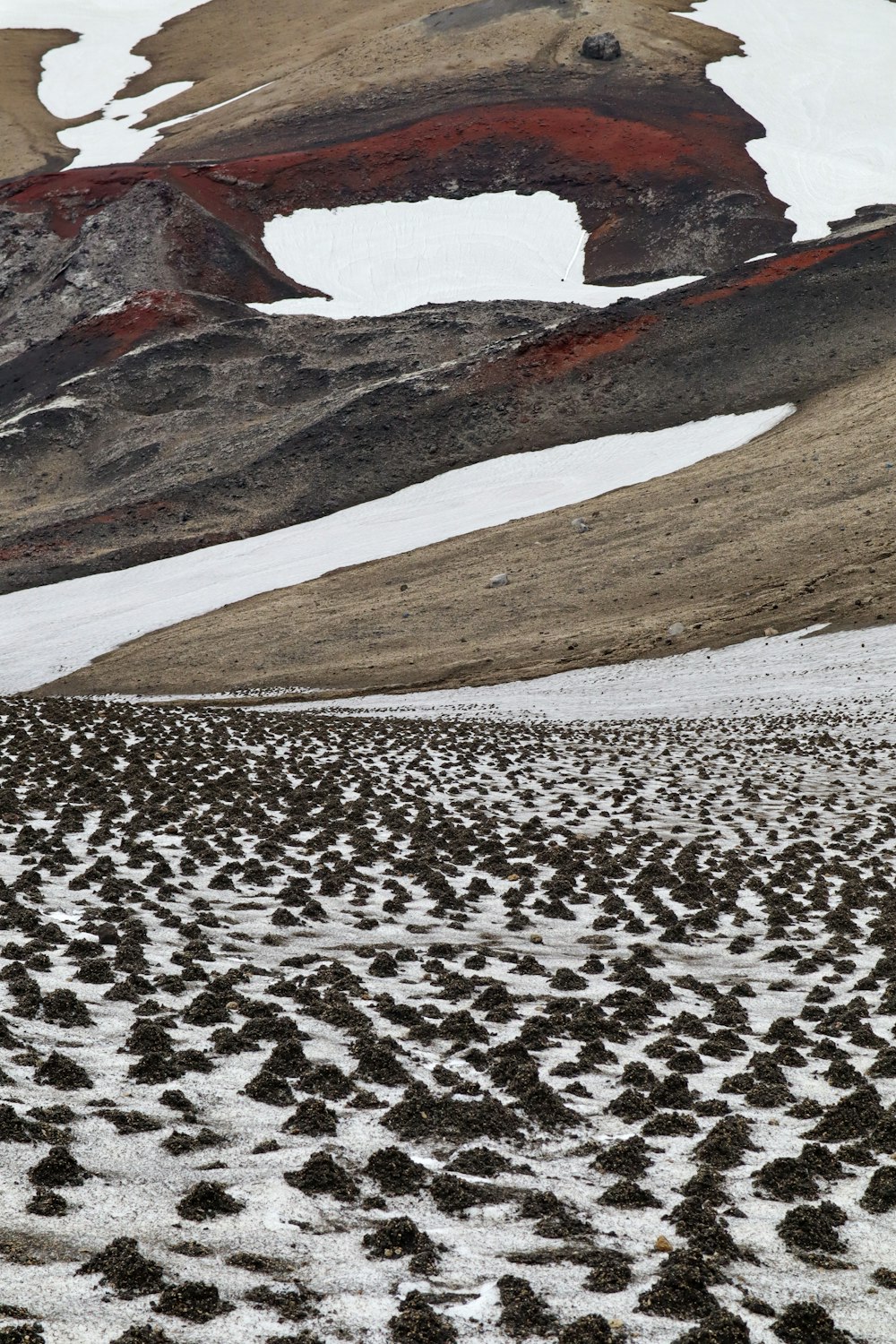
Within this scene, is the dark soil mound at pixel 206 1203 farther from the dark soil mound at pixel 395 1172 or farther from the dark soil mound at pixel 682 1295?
the dark soil mound at pixel 682 1295

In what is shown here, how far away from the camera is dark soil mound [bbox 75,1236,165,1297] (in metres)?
4.89

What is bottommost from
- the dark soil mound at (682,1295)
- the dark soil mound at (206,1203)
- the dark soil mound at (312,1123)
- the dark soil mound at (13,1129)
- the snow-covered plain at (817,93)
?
the dark soil mound at (682,1295)

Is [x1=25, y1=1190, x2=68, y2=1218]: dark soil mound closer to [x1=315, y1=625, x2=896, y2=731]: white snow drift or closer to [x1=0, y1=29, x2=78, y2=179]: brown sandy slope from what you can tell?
[x1=315, y1=625, x2=896, y2=731]: white snow drift

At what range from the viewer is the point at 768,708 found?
106 feet

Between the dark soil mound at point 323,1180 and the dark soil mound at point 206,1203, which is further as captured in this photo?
the dark soil mound at point 323,1180

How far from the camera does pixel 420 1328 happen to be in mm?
4859

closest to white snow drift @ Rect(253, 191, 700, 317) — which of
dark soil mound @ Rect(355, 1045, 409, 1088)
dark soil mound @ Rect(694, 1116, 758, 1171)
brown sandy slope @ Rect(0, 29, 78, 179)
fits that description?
brown sandy slope @ Rect(0, 29, 78, 179)

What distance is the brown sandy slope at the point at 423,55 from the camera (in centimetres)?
10500

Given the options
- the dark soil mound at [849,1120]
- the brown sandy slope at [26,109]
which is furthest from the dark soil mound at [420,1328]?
the brown sandy slope at [26,109]

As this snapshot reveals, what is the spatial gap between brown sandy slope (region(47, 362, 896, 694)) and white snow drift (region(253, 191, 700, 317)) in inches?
1058

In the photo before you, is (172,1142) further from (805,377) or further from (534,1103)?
(805,377)

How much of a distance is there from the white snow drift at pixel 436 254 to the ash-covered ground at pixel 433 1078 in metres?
66.3

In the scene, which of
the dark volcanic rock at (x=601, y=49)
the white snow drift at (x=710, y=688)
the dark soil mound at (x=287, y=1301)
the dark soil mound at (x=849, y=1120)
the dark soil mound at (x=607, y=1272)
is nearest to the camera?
the dark soil mound at (x=287, y=1301)

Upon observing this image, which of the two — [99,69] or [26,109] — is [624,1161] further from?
[99,69]
